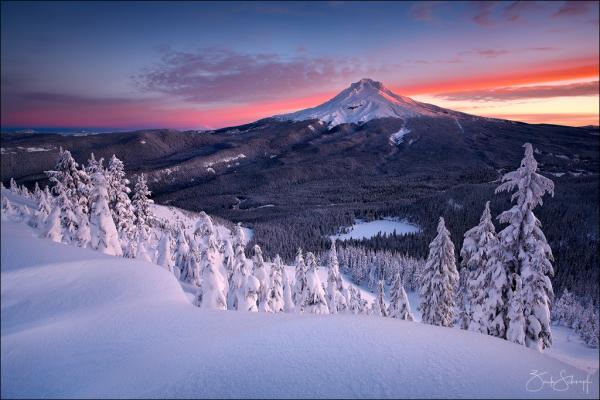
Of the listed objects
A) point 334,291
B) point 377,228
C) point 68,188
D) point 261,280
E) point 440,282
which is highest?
point 68,188

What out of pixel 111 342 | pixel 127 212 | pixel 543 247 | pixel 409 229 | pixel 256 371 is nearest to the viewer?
pixel 256 371

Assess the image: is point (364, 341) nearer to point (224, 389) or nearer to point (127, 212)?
point (224, 389)

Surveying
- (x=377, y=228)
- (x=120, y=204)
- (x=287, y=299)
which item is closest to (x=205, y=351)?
(x=287, y=299)

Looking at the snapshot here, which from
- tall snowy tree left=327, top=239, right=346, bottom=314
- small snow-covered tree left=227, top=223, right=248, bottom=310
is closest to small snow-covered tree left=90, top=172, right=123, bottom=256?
small snow-covered tree left=227, top=223, right=248, bottom=310

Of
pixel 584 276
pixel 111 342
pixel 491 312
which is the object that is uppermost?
pixel 111 342

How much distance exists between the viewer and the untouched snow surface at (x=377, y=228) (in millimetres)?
158075

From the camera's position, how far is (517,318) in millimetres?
17297

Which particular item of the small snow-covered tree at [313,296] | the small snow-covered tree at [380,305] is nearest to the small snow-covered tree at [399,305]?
the small snow-covered tree at [380,305]

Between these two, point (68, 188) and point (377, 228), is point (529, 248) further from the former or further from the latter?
point (377, 228)

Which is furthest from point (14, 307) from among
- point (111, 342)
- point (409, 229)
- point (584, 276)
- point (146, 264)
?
point (409, 229)

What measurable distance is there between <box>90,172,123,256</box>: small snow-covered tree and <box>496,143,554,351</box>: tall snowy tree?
23.4m

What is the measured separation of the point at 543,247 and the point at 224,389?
692 inches

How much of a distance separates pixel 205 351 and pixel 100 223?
17079mm

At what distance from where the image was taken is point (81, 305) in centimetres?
862
